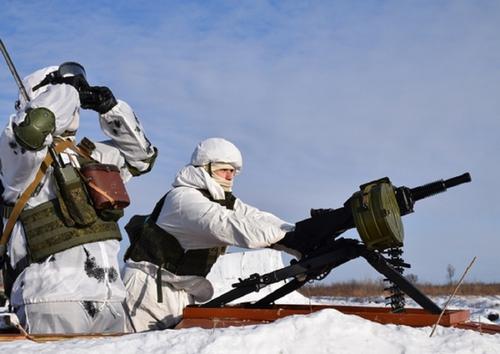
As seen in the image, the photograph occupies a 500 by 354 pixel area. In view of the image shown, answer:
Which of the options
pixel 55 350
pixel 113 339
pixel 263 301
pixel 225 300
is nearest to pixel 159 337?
pixel 113 339

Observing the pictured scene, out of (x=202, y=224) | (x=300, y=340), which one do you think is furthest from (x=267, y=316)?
(x=202, y=224)

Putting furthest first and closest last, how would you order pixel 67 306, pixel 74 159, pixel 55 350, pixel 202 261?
pixel 202 261 < pixel 74 159 < pixel 67 306 < pixel 55 350

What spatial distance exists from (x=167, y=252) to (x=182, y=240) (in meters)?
0.12

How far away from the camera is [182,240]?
443 cm

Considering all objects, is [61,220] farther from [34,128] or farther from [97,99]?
[97,99]

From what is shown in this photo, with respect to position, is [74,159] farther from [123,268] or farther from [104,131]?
[123,268]

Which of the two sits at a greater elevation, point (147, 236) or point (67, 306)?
point (147, 236)

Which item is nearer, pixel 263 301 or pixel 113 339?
pixel 113 339

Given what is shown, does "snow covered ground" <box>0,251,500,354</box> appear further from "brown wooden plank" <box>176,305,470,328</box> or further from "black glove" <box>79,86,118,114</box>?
"black glove" <box>79,86,118,114</box>

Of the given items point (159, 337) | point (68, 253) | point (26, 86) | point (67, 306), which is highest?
point (26, 86)

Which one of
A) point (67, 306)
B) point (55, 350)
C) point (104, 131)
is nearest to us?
point (55, 350)

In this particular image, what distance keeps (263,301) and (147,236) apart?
105 cm

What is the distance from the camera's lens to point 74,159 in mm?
3812

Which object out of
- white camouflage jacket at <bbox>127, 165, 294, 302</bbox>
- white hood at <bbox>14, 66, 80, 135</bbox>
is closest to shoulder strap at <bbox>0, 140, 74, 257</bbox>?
white hood at <bbox>14, 66, 80, 135</bbox>
